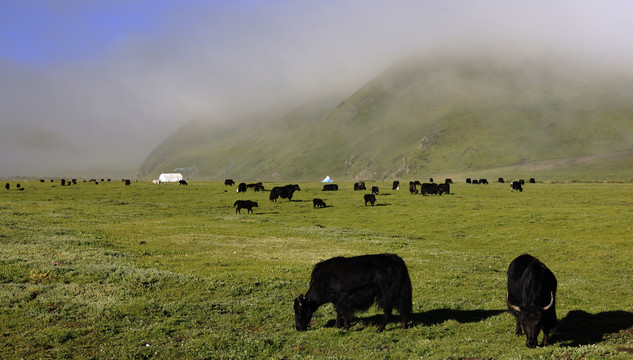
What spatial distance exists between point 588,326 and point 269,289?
11.1 m

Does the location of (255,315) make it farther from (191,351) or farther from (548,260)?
(548,260)

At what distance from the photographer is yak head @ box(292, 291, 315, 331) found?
1305 centimetres

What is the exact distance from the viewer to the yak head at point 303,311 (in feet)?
42.8

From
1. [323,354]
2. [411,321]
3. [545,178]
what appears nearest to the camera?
[323,354]

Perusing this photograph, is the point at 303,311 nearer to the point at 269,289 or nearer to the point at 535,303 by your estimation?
the point at 269,289

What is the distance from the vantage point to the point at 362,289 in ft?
41.8

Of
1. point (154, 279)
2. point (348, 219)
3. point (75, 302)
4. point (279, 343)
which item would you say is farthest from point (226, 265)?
point (348, 219)

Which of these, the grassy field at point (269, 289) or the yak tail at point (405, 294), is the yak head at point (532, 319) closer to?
the grassy field at point (269, 289)

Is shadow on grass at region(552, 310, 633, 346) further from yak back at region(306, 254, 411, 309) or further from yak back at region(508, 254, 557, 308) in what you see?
yak back at region(306, 254, 411, 309)

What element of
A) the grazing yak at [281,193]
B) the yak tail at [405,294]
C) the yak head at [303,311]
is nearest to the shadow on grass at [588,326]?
the yak tail at [405,294]

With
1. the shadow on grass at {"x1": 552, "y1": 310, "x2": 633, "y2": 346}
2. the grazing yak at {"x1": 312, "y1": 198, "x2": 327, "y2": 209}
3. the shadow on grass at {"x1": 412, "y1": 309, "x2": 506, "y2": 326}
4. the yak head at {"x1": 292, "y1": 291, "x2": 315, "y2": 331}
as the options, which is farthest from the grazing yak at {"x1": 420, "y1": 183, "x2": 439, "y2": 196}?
the yak head at {"x1": 292, "y1": 291, "x2": 315, "y2": 331}

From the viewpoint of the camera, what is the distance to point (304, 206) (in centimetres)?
5994

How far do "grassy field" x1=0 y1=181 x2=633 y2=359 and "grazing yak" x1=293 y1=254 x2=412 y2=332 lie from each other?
0.59 meters

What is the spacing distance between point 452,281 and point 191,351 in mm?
12140
